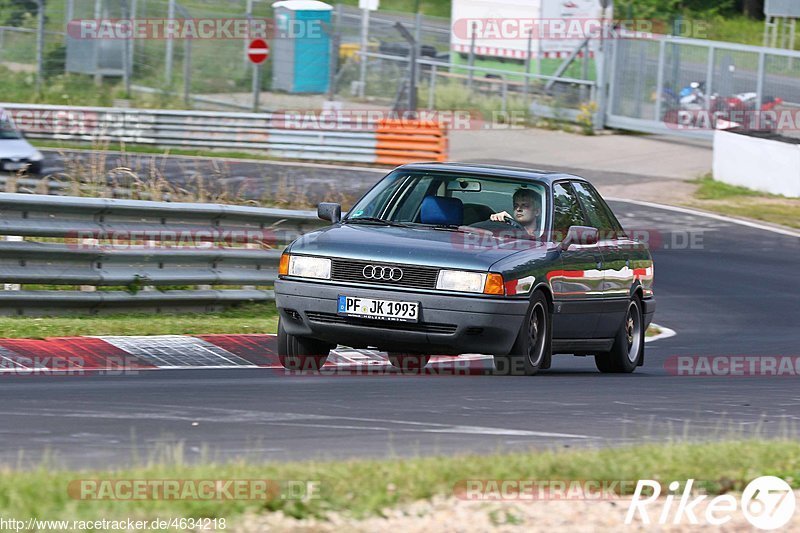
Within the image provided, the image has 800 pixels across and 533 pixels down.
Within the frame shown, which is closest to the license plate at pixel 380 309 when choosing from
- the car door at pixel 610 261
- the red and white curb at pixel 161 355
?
the red and white curb at pixel 161 355

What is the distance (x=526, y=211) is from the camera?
10055mm

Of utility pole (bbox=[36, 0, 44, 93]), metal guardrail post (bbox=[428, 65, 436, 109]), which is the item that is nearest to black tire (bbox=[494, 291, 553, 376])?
utility pole (bbox=[36, 0, 44, 93])

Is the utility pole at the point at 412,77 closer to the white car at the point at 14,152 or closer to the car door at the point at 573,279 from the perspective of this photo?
the white car at the point at 14,152

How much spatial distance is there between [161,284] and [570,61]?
77.5ft

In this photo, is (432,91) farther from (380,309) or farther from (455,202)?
(380,309)

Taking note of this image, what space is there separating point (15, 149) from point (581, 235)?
14425mm

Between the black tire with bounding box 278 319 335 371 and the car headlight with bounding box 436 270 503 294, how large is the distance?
1133 millimetres

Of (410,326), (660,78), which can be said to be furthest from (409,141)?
(410,326)

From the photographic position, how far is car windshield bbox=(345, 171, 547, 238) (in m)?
9.91

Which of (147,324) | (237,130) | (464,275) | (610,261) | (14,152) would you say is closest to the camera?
(464,275)

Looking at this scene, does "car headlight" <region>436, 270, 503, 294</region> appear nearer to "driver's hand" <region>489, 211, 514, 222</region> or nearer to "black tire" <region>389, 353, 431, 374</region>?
"driver's hand" <region>489, 211, 514, 222</region>

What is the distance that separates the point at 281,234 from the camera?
13484 millimetres

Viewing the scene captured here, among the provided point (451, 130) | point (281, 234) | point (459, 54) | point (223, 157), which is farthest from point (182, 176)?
point (459, 54)

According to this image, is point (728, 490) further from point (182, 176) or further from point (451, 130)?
point (451, 130)
